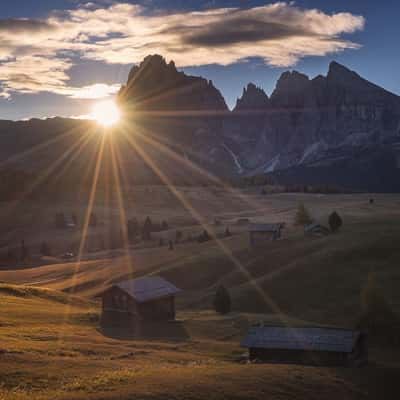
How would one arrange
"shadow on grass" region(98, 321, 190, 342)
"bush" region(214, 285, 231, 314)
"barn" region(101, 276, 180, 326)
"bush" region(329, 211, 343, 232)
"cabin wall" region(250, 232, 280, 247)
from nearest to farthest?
"shadow on grass" region(98, 321, 190, 342) → "barn" region(101, 276, 180, 326) → "bush" region(214, 285, 231, 314) → "bush" region(329, 211, 343, 232) → "cabin wall" region(250, 232, 280, 247)

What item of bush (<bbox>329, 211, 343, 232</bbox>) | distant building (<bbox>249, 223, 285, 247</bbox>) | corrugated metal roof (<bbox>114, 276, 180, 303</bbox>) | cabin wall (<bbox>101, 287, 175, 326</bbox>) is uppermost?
bush (<bbox>329, 211, 343, 232</bbox>)

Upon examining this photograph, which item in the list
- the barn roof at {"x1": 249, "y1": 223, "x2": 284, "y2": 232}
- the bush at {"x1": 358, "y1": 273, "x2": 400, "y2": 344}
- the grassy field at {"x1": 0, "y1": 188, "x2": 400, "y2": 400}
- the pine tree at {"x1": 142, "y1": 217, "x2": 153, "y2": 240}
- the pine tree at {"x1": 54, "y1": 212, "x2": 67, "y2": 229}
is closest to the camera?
the grassy field at {"x1": 0, "y1": 188, "x2": 400, "y2": 400}

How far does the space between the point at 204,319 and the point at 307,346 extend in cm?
1927

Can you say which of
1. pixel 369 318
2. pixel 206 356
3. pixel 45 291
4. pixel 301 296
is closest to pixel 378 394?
pixel 206 356

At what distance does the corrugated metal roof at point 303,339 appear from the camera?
36.7 metres

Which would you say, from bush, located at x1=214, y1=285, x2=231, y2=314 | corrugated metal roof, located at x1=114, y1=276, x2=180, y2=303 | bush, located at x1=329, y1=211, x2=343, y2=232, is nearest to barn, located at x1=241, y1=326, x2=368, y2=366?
corrugated metal roof, located at x1=114, y1=276, x2=180, y2=303

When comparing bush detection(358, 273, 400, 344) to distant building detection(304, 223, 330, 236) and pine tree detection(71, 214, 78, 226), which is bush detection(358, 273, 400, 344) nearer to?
distant building detection(304, 223, 330, 236)

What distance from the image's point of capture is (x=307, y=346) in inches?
1451

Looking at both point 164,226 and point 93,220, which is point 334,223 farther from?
point 93,220

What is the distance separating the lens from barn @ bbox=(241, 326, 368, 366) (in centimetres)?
3666

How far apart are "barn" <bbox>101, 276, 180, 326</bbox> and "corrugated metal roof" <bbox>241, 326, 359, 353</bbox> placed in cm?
1703

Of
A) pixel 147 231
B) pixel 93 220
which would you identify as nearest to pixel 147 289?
pixel 147 231

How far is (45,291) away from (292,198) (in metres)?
144

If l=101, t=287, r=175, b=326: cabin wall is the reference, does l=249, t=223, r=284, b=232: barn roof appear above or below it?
above
